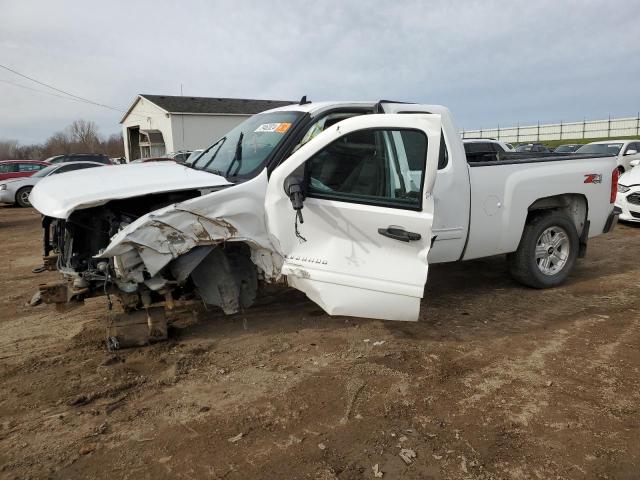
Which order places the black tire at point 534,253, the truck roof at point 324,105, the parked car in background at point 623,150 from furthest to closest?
the parked car in background at point 623,150, the black tire at point 534,253, the truck roof at point 324,105

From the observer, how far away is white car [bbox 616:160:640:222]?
9516mm

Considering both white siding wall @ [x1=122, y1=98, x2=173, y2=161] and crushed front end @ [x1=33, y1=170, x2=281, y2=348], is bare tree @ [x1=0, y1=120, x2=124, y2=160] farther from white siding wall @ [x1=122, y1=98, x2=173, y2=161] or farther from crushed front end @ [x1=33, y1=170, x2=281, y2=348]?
crushed front end @ [x1=33, y1=170, x2=281, y2=348]

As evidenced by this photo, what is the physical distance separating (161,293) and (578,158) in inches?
197

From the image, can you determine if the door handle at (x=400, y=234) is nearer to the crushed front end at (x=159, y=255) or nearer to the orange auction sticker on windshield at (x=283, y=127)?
the crushed front end at (x=159, y=255)

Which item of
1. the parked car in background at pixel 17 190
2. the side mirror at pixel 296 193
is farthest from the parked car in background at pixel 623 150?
the parked car in background at pixel 17 190

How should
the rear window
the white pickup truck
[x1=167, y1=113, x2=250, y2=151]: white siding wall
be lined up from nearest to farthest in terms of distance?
the white pickup truck < the rear window < [x1=167, y1=113, x2=250, y2=151]: white siding wall

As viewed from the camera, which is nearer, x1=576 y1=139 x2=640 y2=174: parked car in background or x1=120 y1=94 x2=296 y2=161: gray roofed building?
x1=576 y1=139 x2=640 y2=174: parked car in background

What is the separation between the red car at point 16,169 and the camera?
18.2 metres

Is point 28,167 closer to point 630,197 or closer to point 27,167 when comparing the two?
point 27,167

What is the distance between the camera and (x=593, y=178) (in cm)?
577

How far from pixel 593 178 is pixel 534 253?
1272 mm

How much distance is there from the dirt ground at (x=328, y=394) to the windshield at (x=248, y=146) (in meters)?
1.45

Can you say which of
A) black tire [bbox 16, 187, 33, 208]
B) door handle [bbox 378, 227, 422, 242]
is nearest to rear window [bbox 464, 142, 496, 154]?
door handle [bbox 378, 227, 422, 242]

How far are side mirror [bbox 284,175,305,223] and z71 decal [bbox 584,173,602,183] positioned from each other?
3.90m
